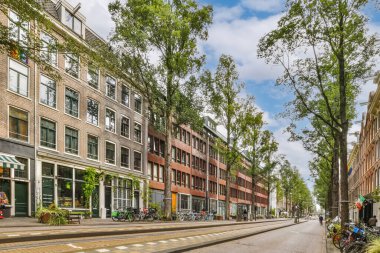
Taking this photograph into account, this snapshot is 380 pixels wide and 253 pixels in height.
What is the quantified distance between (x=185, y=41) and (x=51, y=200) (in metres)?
16.2

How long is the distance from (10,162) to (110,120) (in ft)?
53.3

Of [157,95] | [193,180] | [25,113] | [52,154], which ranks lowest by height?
[193,180]

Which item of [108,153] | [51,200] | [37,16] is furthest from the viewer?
[108,153]

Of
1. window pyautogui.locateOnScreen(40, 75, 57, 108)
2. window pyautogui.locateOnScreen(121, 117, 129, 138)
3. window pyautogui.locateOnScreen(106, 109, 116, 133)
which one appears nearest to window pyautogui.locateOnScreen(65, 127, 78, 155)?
window pyautogui.locateOnScreen(40, 75, 57, 108)

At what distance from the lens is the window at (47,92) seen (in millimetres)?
30844

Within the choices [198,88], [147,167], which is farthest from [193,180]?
[198,88]

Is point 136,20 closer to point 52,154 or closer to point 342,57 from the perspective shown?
point 52,154

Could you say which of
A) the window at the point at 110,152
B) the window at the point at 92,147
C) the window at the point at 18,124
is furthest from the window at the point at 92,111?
the window at the point at 18,124

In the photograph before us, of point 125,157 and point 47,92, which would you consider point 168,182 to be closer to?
point 125,157

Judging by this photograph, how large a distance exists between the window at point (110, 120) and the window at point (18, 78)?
11996 millimetres

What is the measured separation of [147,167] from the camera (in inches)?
1914

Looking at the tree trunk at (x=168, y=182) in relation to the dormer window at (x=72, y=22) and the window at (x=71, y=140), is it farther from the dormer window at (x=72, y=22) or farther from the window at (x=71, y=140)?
the dormer window at (x=72, y=22)

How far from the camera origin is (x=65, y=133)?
1310 inches

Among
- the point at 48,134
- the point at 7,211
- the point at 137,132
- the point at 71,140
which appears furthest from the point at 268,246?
the point at 137,132
